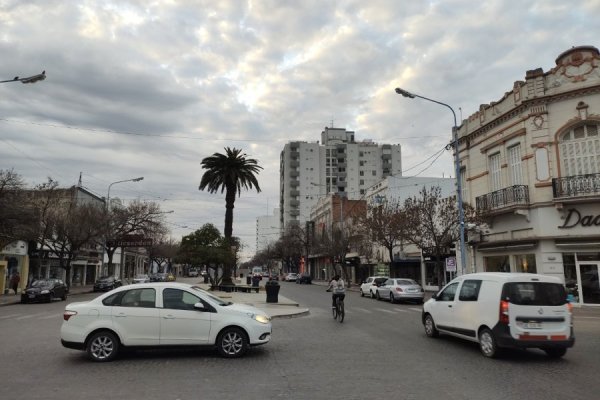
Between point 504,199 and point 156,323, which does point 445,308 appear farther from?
point 504,199

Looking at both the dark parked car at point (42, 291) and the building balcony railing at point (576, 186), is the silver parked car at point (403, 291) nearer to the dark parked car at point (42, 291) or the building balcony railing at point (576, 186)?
the building balcony railing at point (576, 186)

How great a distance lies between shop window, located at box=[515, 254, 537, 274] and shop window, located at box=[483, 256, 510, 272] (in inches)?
34.6

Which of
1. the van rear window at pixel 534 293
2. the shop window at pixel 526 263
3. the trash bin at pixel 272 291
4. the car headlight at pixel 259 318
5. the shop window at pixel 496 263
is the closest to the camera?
the van rear window at pixel 534 293

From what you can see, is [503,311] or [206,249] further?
[206,249]

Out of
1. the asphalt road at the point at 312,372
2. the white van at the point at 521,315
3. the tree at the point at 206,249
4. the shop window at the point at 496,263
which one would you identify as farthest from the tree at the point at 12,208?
the shop window at the point at 496,263

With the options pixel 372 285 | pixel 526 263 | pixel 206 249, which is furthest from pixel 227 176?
pixel 526 263

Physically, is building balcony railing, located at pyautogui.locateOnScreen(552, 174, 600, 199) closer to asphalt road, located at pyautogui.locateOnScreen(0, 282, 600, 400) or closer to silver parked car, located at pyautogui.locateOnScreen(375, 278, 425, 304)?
silver parked car, located at pyautogui.locateOnScreen(375, 278, 425, 304)

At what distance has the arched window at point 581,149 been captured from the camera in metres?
23.6

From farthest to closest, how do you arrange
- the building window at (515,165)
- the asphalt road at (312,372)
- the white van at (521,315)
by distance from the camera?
the building window at (515,165) → the white van at (521,315) → the asphalt road at (312,372)

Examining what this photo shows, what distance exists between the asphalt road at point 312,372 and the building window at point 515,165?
14.9m

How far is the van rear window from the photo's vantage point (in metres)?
9.96

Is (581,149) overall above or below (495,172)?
above

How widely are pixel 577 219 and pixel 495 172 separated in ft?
19.1

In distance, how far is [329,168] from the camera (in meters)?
122
